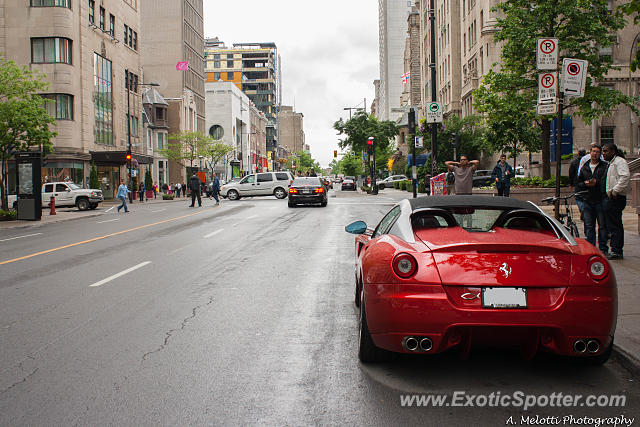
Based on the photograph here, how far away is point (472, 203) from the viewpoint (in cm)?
547

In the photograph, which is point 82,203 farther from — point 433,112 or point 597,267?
point 597,267

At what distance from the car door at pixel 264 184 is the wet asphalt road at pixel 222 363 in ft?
111

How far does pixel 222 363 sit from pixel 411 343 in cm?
162

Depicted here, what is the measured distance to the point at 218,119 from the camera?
11031 centimetres

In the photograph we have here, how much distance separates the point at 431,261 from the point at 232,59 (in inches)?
6445

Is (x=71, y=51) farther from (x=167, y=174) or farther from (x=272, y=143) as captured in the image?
(x=272, y=143)

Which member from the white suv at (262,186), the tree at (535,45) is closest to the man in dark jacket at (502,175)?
the tree at (535,45)

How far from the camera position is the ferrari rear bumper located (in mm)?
4203

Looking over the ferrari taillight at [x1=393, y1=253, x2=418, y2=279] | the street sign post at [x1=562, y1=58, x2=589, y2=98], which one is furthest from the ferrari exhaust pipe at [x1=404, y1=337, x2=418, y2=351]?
the street sign post at [x1=562, y1=58, x2=589, y2=98]

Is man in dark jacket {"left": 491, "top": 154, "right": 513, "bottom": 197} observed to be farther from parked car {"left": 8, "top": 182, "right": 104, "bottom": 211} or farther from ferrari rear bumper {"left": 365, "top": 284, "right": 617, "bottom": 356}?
parked car {"left": 8, "top": 182, "right": 104, "bottom": 211}

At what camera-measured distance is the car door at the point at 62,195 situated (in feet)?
126

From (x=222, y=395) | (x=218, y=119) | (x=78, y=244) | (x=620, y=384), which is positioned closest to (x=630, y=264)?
(x=620, y=384)

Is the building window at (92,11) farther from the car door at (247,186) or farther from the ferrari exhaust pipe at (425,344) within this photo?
the ferrari exhaust pipe at (425,344)

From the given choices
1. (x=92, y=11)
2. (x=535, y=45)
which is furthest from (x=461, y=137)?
(x=92, y=11)
